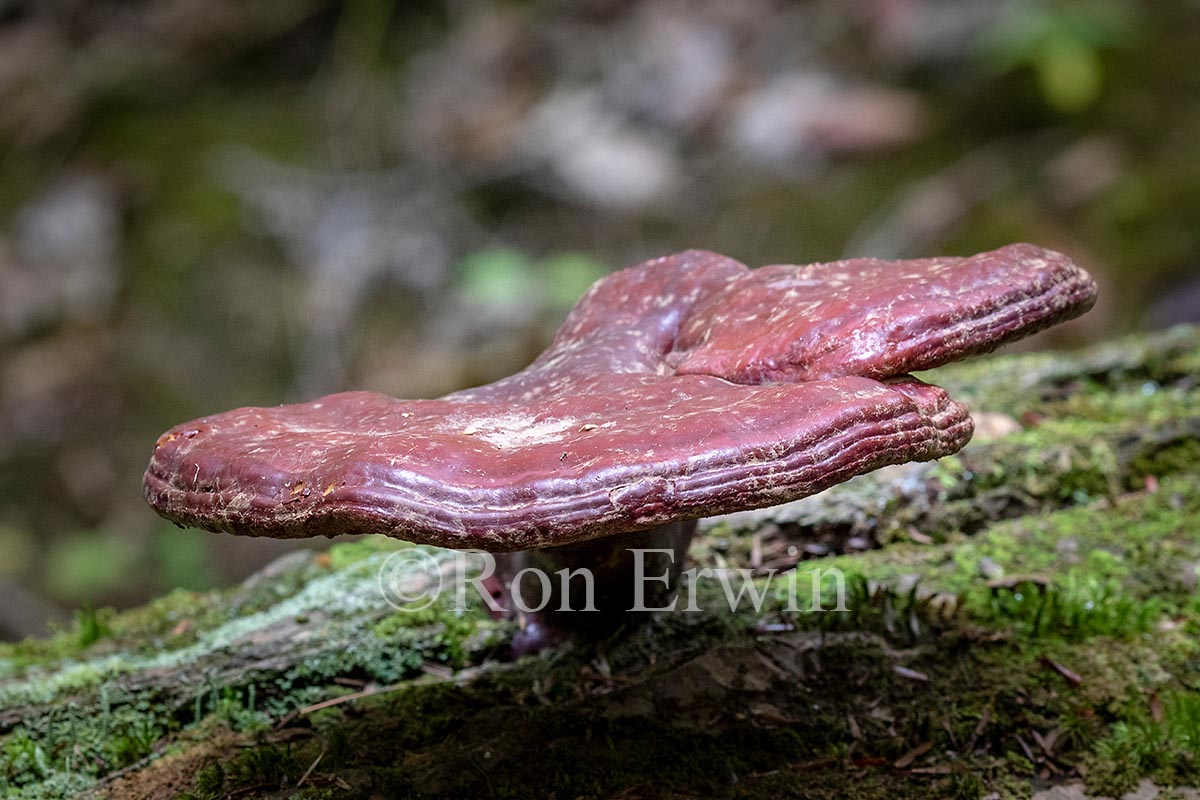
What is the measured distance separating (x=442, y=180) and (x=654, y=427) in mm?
6901

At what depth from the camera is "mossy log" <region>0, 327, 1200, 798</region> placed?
94.8 inches

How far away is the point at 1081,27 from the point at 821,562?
669 cm

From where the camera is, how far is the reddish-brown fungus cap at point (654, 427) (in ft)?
5.54

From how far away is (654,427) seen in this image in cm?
179

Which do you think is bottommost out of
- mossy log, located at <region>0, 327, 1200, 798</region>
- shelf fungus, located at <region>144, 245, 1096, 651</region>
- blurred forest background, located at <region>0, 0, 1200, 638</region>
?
mossy log, located at <region>0, 327, 1200, 798</region>

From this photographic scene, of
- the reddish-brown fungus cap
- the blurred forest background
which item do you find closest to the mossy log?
the reddish-brown fungus cap

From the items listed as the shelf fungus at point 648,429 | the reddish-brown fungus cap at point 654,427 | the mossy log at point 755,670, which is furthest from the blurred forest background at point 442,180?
the reddish-brown fungus cap at point 654,427

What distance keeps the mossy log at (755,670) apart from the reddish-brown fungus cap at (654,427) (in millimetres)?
900

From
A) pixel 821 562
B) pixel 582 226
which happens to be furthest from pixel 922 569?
pixel 582 226

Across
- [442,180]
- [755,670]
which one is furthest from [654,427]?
[442,180]

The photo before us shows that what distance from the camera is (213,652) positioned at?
9.76 feet

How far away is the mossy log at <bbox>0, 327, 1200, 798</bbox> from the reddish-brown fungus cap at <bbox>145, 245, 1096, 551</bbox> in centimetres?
90

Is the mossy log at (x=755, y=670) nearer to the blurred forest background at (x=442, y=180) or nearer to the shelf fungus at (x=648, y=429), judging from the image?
the shelf fungus at (x=648, y=429)

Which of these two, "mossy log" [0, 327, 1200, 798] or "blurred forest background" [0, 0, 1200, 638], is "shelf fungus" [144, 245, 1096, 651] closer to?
"mossy log" [0, 327, 1200, 798]
